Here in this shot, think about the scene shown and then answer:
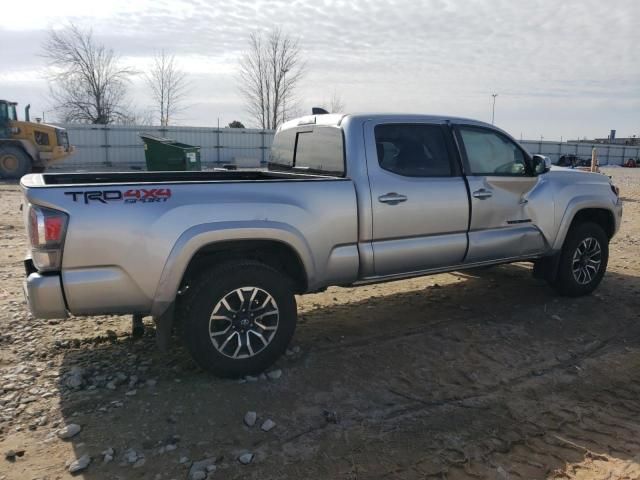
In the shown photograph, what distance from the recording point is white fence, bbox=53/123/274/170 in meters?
27.9

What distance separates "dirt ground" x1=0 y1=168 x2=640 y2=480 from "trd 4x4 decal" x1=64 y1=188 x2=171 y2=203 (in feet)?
4.51

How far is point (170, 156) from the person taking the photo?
1684 centimetres

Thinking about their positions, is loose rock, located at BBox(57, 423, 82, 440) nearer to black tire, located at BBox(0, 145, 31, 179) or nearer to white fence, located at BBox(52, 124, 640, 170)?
black tire, located at BBox(0, 145, 31, 179)

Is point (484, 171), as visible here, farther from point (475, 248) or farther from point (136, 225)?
point (136, 225)

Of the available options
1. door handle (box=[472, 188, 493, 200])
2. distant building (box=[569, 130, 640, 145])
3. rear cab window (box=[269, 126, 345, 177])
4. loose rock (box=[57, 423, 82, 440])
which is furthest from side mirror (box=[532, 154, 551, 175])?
distant building (box=[569, 130, 640, 145])

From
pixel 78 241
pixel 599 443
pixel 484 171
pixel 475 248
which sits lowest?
pixel 599 443

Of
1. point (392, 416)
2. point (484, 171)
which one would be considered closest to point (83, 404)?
point (392, 416)

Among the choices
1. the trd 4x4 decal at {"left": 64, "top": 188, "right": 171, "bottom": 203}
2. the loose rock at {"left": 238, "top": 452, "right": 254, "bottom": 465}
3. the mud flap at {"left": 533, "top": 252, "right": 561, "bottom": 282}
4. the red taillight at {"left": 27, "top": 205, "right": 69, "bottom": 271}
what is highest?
the trd 4x4 decal at {"left": 64, "top": 188, "right": 171, "bottom": 203}

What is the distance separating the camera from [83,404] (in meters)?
3.62

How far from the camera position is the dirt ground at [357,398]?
122 inches

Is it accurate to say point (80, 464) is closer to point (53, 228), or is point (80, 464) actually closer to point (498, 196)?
point (53, 228)

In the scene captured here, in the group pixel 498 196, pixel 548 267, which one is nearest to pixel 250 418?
pixel 498 196

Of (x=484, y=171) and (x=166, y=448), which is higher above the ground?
(x=484, y=171)

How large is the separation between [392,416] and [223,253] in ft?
5.52
